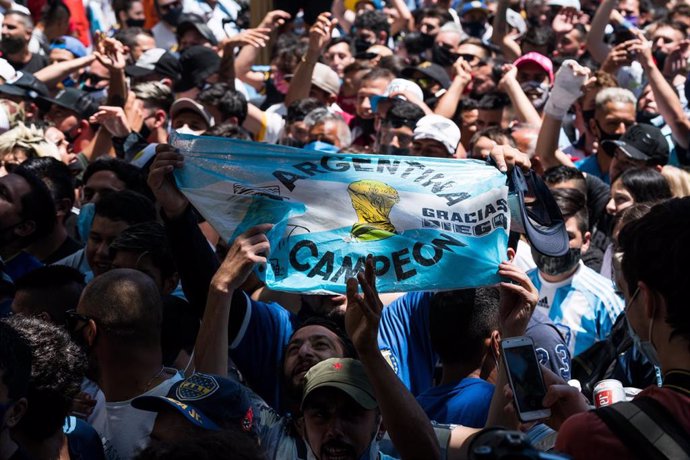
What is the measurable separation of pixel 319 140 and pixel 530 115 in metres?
1.60

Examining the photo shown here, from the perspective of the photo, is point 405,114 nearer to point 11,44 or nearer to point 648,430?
point 11,44

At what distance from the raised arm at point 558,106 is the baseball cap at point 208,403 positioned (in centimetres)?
402

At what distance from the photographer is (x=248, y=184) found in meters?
4.16

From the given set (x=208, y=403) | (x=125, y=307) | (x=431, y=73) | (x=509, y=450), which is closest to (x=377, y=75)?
(x=431, y=73)

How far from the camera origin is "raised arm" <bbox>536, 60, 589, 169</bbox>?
6922 millimetres

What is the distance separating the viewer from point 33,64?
1028cm

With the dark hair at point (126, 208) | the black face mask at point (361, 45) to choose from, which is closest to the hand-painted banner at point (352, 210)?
the dark hair at point (126, 208)

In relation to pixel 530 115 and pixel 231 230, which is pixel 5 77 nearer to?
pixel 530 115

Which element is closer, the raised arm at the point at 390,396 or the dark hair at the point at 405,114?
the raised arm at the point at 390,396

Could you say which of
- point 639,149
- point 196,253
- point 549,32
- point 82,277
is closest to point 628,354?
point 196,253

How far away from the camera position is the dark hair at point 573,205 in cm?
577

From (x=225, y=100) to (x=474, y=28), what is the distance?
6.60 meters

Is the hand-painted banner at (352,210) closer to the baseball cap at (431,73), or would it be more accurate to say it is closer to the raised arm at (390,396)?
the raised arm at (390,396)

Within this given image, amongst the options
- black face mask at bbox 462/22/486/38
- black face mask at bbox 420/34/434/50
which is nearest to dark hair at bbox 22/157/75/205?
black face mask at bbox 420/34/434/50
